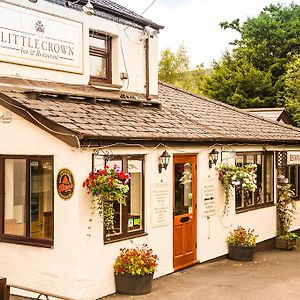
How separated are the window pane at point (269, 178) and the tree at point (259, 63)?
19.6 metres

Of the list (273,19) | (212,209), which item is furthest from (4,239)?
(273,19)

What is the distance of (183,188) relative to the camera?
13.6m

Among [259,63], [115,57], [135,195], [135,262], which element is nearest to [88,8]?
[115,57]

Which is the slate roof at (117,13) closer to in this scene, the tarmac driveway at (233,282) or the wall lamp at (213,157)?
the wall lamp at (213,157)

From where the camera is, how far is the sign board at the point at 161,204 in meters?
12.3

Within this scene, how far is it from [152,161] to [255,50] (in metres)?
28.1

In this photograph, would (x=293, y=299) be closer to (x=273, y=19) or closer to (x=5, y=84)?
(x=5, y=84)

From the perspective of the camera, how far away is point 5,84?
11.4 meters

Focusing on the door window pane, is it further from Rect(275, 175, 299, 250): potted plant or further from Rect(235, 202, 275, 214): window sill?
Rect(275, 175, 299, 250): potted plant

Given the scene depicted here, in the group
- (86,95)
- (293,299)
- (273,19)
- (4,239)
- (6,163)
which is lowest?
(293,299)

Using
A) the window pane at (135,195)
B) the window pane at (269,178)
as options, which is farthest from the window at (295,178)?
the window pane at (135,195)

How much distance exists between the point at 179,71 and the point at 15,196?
36.6 m

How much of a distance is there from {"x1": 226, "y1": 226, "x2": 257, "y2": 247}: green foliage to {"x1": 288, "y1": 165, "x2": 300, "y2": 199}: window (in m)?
4.46

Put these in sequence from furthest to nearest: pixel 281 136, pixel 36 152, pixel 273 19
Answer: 1. pixel 273 19
2. pixel 281 136
3. pixel 36 152
